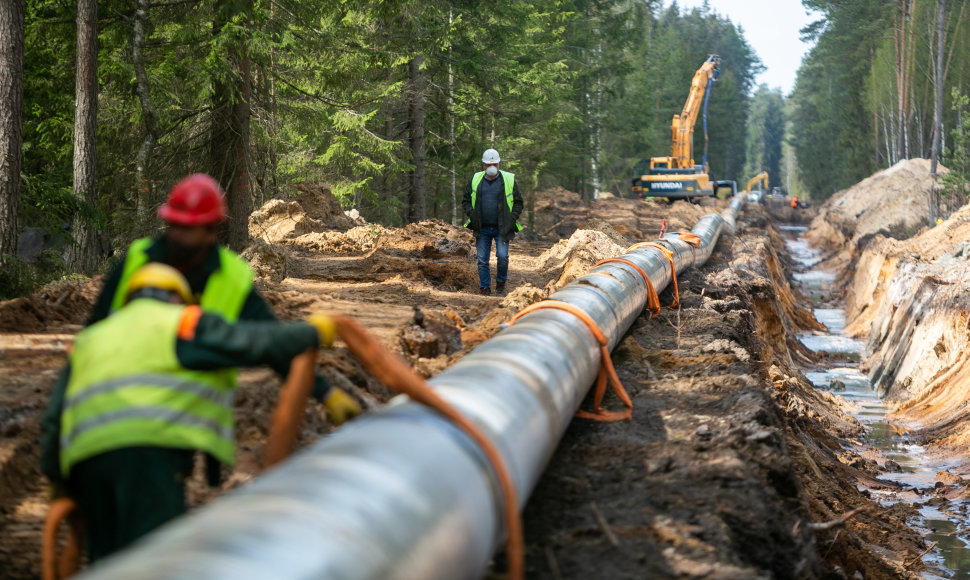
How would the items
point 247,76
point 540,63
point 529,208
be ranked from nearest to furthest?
point 247,76
point 540,63
point 529,208

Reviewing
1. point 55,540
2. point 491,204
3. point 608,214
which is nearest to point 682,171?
point 608,214

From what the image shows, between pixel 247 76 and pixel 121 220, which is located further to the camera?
pixel 121 220

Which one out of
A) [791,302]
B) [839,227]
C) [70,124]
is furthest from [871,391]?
[839,227]

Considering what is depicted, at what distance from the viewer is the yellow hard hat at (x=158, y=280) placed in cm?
330

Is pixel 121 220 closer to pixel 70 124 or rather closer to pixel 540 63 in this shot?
pixel 70 124

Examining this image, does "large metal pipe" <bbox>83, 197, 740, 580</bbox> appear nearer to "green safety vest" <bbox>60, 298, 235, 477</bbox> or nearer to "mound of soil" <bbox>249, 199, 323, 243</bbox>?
"green safety vest" <bbox>60, 298, 235, 477</bbox>

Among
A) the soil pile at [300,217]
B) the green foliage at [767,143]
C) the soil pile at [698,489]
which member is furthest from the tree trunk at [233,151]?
the green foliage at [767,143]

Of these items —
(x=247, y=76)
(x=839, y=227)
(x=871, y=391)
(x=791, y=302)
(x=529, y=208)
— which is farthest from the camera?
(x=839, y=227)

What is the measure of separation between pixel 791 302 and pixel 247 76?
15457 mm

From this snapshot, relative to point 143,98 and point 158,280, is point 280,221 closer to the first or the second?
point 143,98

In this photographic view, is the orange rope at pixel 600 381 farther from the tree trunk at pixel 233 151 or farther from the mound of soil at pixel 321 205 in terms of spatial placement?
the mound of soil at pixel 321 205

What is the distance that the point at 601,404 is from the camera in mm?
7105

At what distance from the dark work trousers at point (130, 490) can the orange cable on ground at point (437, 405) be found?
2.34ft

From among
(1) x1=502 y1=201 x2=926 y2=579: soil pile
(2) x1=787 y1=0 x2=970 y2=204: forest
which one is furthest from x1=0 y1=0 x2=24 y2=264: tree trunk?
(2) x1=787 y1=0 x2=970 y2=204: forest
